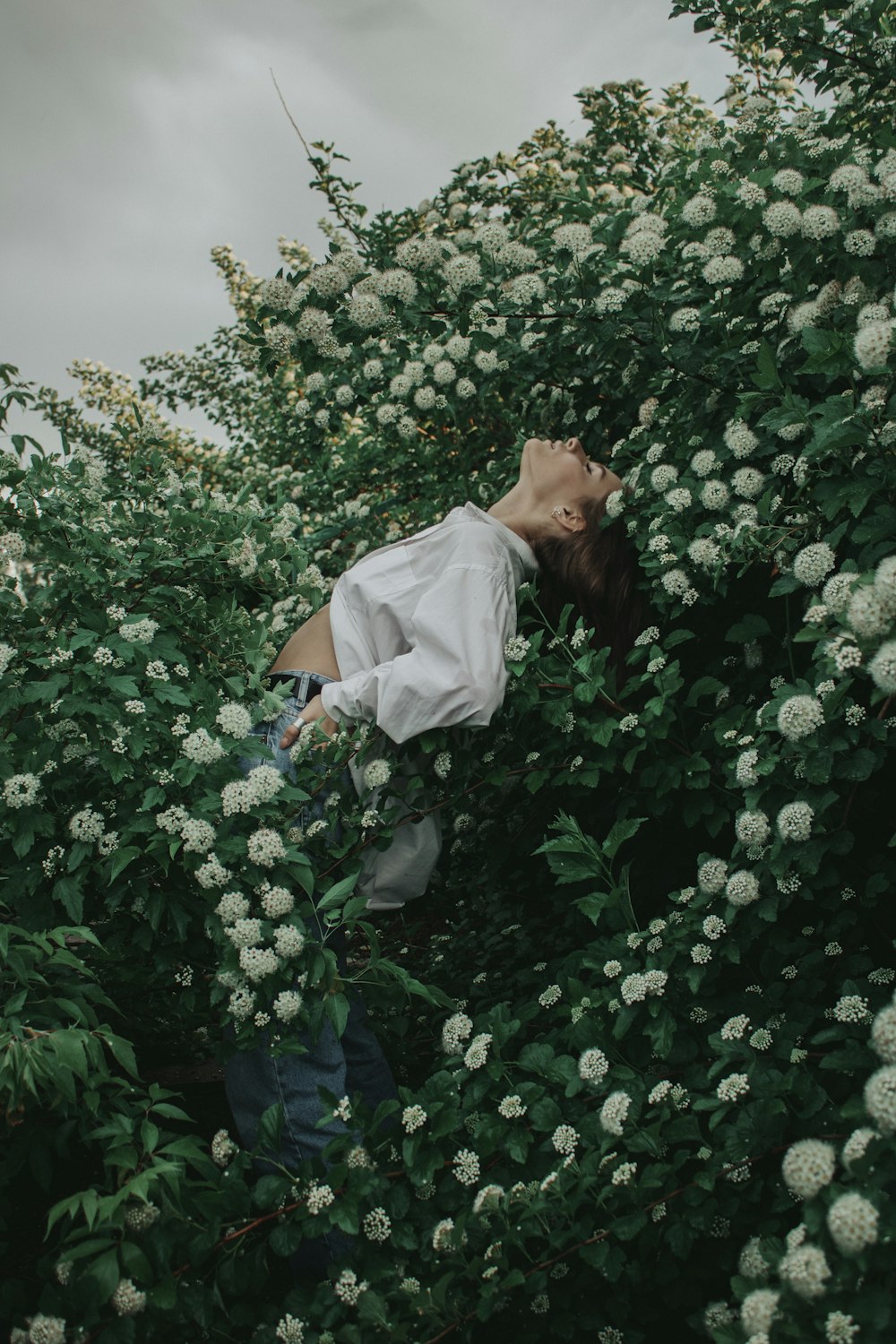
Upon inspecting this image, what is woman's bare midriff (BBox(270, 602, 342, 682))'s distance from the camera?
2.61 m

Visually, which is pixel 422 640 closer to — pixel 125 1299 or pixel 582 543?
pixel 582 543

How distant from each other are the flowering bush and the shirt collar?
0.22 meters

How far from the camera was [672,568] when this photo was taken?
100 inches

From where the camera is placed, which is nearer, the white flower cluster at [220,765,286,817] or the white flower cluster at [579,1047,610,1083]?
the white flower cluster at [579,1047,610,1083]

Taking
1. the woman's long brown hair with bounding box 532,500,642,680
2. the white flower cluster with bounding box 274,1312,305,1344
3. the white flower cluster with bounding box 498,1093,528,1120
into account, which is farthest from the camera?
the woman's long brown hair with bounding box 532,500,642,680

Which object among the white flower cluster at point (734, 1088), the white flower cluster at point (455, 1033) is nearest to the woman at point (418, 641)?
the white flower cluster at point (455, 1033)

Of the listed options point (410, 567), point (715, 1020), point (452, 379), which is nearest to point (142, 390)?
point (452, 379)

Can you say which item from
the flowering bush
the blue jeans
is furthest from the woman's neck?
the blue jeans

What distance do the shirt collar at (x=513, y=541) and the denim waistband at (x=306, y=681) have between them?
2.05 feet

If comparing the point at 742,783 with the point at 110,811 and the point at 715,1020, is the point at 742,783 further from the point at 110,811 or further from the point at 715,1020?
the point at 110,811

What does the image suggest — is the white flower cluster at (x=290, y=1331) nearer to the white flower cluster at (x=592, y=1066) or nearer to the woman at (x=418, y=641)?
the woman at (x=418, y=641)

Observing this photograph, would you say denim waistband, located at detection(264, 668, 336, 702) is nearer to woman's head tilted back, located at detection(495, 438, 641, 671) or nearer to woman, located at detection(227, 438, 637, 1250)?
woman, located at detection(227, 438, 637, 1250)

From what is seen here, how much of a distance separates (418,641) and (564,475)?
0.85m

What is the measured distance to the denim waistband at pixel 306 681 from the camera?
2508mm
